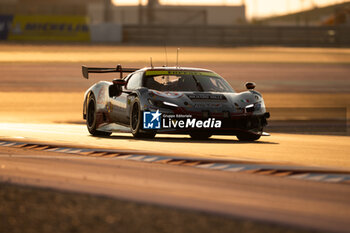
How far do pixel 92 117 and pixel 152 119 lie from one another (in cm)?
290

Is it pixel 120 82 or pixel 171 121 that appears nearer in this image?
pixel 171 121

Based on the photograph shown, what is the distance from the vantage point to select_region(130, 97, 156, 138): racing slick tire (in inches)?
514

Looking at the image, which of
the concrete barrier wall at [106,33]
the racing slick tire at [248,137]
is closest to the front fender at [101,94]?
the racing slick tire at [248,137]

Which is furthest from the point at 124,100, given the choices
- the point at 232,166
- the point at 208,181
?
the point at 208,181

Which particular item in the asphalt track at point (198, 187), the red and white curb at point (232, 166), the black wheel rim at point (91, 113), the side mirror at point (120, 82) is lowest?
the black wheel rim at point (91, 113)

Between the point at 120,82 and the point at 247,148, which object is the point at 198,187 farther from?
the point at 120,82

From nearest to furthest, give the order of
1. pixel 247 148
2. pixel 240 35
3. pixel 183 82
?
pixel 247 148 → pixel 183 82 → pixel 240 35

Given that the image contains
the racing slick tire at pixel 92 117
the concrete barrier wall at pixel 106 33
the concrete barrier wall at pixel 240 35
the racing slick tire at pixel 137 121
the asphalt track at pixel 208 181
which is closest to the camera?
the asphalt track at pixel 208 181

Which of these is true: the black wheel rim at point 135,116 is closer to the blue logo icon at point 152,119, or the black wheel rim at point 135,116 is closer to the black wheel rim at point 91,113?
the blue logo icon at point 152,119

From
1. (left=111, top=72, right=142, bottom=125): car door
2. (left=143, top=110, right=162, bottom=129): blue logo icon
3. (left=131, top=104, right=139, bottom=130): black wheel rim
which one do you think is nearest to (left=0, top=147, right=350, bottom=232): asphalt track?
(left=143, top=110, right=162, bottom=129): blue logo icon

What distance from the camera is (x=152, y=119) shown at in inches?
508

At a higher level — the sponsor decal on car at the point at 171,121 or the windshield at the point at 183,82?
the windshield at the point at 183,82

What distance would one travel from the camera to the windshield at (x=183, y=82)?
13.9m

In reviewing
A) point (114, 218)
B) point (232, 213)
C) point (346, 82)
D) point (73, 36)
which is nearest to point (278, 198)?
point (232, 213)
